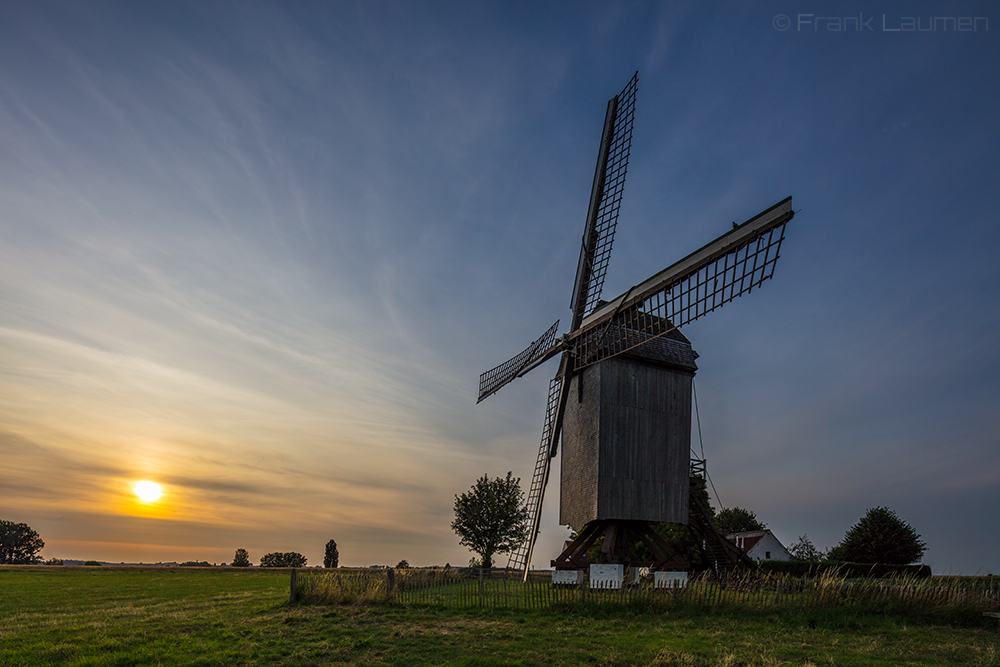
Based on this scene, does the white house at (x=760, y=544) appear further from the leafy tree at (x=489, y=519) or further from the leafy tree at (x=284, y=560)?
the leafy tree at (x=284, y=560)

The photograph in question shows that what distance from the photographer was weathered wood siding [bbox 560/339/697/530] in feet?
73.7

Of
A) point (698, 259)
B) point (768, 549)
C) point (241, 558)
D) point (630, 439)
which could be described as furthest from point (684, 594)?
point (241, 558)

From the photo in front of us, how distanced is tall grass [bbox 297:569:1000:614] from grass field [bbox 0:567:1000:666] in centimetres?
32

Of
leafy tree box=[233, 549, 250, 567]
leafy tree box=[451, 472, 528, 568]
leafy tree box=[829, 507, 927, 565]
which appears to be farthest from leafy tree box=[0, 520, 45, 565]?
leafy tree box=[829, 507, 927, 565]

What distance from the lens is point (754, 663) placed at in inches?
421

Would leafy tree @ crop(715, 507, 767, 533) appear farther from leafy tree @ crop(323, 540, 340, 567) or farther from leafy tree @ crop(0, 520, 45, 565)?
leafy tree @ crop(0, 520, 45, 565)

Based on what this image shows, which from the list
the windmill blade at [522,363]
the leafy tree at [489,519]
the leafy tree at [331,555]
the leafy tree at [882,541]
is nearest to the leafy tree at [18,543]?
the leafy tree at [331,555]

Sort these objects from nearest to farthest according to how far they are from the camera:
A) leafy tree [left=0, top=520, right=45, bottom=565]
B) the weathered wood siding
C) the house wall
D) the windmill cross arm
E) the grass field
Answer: the grass field → the windmill cross arm → the weathered wood siding → the house wall → leafy tree [left=0, top=520, right=45, bottom=565]

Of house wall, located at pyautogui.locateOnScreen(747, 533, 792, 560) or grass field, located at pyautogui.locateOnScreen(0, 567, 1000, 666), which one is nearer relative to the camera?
grass field, located at pyautogui.locateOnScreen(0, 567, 1000, 666)

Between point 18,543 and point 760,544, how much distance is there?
89775 millimetres

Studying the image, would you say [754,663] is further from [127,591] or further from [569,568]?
[127,591]

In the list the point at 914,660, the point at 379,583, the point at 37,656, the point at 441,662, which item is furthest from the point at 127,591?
the point at 914,660

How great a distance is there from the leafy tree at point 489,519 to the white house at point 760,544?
57.8ft

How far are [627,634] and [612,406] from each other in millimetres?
10326
